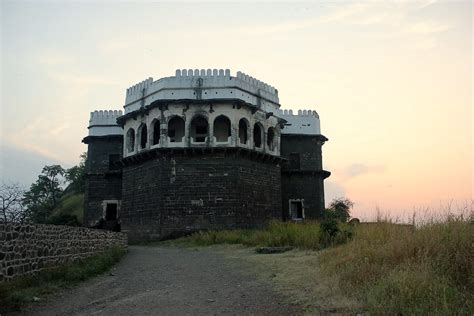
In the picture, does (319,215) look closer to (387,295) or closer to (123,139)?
(123,139)

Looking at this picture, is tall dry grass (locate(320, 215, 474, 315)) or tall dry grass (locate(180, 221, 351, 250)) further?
tall dry grass (locate(180, 221, 351, 250))

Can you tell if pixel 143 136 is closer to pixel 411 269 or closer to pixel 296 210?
pixel 296 210

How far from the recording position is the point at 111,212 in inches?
1059

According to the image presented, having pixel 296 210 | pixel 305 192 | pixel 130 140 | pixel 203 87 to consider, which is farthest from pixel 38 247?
pixel 305 192

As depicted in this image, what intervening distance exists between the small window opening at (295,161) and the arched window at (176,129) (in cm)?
792

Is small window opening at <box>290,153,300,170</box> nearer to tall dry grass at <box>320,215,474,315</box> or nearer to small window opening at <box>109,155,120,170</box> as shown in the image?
small window opening at <box>109,155,120,170</box>

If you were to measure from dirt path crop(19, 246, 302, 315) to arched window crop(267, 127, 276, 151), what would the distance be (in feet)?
47.4

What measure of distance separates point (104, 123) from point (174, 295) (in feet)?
73.5

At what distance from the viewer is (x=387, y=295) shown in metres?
5.76

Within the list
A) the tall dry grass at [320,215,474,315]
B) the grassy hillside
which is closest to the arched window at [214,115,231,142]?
the grassy hillside

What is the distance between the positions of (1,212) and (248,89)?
522 inches

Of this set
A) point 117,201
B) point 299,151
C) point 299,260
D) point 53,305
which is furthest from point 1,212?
point 299,151

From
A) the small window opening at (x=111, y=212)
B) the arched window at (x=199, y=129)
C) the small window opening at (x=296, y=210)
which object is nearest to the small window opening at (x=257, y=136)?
the arched window at (x=199, y=129)

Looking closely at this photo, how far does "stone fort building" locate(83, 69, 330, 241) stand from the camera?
71.1 ft
